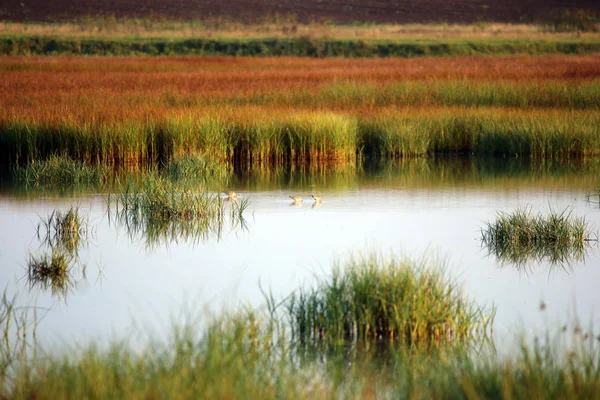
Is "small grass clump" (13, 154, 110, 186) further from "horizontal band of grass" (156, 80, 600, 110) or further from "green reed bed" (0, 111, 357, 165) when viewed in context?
"horizontal band of grass" (156, 80, 600, 110)

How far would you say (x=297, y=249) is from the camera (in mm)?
9023

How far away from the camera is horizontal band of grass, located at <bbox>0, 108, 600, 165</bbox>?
1489 cm

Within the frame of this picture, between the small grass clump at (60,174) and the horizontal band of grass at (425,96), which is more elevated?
the horizontal band of grass at (425,96)

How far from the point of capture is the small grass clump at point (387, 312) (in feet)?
19.6

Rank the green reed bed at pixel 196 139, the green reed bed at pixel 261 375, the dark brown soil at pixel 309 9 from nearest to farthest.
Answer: the green reed bed at pixel 261 375 < the green reed bed at pixel 196 139 < the dark brown soil at pixel 309 9

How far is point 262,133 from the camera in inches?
611

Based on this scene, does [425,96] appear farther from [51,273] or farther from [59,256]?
[51,273]

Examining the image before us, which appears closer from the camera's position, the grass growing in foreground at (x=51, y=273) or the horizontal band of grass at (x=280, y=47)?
the grass growing in foreground at (x=51, y=273)

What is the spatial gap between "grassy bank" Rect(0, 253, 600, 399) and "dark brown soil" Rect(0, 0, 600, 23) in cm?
5244

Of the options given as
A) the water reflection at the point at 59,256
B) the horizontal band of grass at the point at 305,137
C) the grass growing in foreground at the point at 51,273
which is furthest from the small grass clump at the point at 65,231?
the horizontal band of grass at the point at 305,137

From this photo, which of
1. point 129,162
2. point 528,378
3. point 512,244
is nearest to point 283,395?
point 528,378

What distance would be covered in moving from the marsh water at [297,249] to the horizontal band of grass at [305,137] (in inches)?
48.7

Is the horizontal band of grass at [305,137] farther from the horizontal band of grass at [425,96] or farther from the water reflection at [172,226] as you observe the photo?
the water reflection at [172,226]

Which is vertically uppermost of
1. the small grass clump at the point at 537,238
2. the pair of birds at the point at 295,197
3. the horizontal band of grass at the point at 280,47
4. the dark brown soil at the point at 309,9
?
the dark brown soil at the point at 309,9
